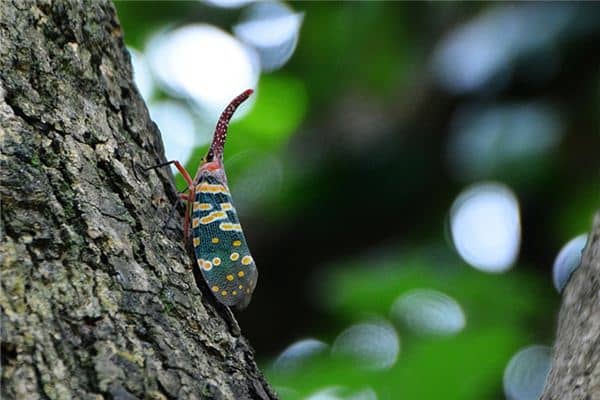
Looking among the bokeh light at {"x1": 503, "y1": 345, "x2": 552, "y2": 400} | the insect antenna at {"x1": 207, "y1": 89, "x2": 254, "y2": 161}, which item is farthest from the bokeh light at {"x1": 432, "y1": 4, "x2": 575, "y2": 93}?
the insect antenna at {"x1": 207, "y1": 89, "x2": 254, "y2": 161}

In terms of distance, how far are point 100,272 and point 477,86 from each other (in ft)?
15.8

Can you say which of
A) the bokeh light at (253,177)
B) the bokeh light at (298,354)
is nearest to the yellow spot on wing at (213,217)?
the bokeh light at (298,354)

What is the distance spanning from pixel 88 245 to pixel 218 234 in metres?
0.84

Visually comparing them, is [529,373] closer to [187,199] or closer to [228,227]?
[228,227]

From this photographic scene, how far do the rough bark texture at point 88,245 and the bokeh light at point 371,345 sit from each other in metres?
1.91

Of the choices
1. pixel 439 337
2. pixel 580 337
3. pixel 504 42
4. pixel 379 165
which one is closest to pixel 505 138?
pixel 504 42

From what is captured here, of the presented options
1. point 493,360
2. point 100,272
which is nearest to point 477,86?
point 493,360

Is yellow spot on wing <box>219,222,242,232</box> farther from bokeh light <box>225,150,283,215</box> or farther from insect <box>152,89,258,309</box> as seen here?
bokeh light <box>225,150,283,215</box>

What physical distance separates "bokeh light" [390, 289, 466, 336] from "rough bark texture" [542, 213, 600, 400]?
2.00 m

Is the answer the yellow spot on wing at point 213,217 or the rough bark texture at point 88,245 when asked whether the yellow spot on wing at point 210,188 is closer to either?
the yellow spot on wing at point 213,217

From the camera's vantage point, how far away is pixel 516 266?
6.18m

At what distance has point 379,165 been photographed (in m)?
6.87

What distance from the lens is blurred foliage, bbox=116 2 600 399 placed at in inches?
212

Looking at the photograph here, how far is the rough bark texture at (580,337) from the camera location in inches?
78.4
